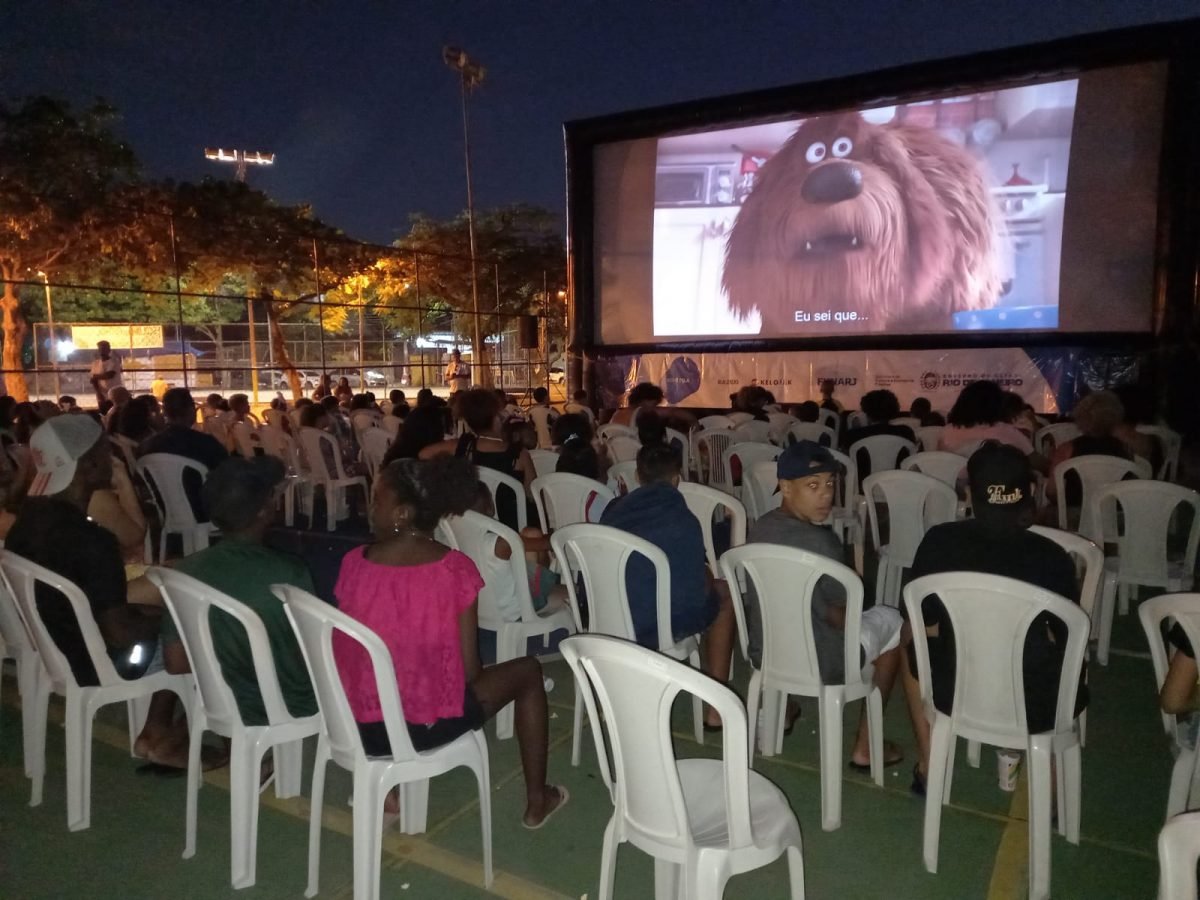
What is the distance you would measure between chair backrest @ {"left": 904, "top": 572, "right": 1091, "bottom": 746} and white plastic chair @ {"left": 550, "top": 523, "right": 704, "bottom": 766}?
827 mm

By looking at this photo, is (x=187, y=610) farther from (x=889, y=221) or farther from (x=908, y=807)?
(x=889, y=221)

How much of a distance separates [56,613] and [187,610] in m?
0.59

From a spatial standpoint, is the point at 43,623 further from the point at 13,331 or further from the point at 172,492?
the point at 13,331

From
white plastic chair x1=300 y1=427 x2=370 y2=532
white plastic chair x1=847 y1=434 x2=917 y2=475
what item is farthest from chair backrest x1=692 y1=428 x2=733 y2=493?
white plastic chair x1=300 y1=427 x2=370 y2=532

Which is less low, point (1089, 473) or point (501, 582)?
point (1089, 473)

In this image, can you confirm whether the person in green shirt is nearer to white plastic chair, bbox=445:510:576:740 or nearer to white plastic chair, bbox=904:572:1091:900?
white plastic chair, bbox=445:510:576:740

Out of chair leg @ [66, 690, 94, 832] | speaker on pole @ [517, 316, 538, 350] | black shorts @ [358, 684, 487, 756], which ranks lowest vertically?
chair leg @ [66, 690, 94, 832]

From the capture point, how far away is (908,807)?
2.74 metres

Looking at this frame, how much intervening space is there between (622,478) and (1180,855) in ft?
12.1

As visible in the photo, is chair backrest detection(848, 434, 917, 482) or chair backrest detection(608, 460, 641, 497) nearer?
chair backrest detection(608, 460, 641, 497)

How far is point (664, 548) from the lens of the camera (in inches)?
119

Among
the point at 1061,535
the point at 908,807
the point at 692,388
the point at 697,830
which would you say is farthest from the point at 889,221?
the point at 697,830

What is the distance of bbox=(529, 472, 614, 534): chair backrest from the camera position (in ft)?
13.3

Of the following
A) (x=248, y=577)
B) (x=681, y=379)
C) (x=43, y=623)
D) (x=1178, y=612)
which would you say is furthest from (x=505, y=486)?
(x=681, y=379)
